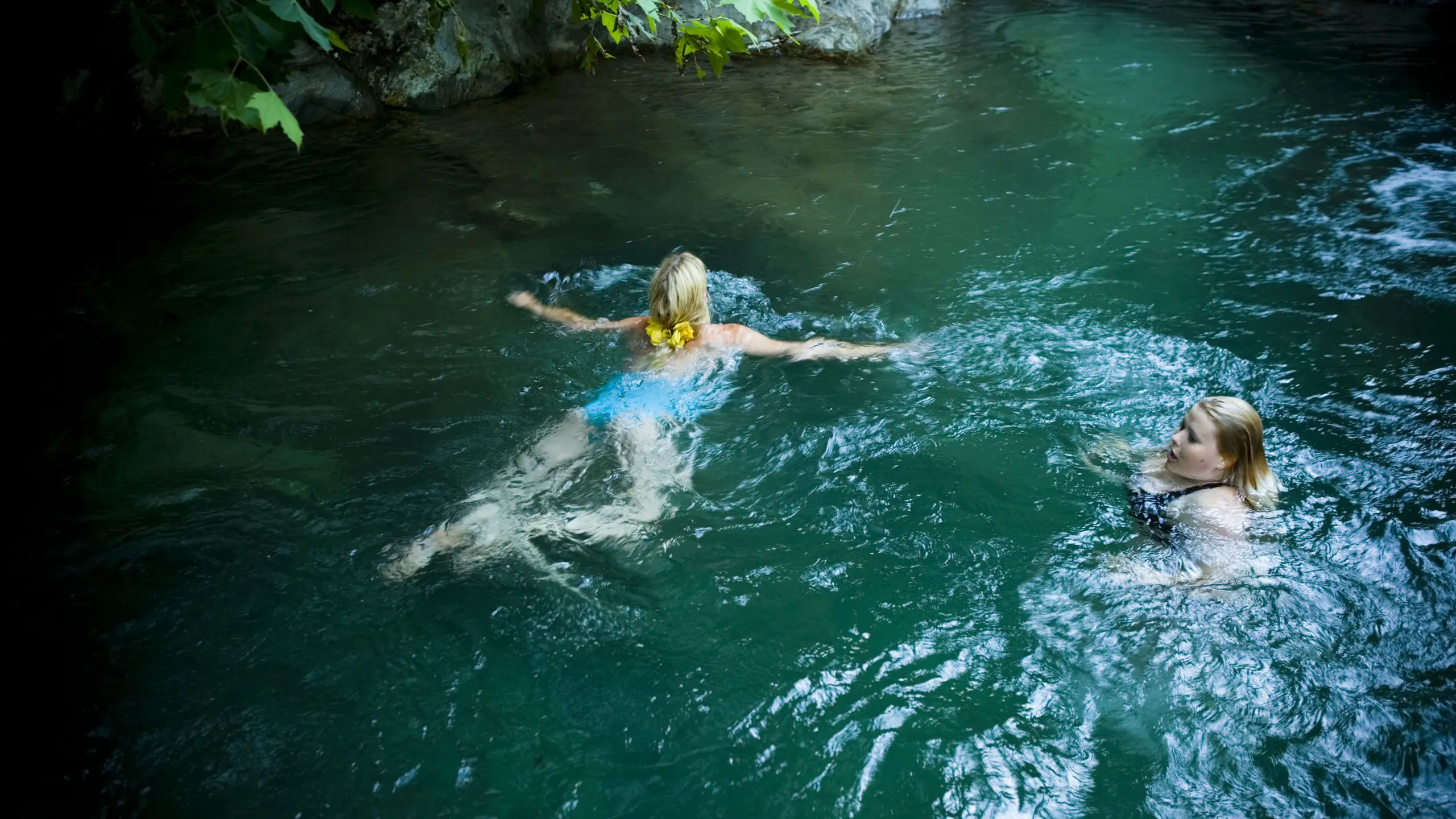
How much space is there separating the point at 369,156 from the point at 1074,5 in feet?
36.7

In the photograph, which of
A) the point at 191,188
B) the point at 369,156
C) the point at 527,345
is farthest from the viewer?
the point at 369,156

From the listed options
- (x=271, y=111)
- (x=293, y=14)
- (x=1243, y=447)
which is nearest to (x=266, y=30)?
(x=293, y=14)

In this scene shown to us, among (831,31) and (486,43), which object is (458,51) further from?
(831,31)

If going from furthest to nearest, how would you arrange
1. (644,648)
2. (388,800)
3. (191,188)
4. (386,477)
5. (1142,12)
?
(1142,12), (191,188), (386,477), (644,648), (388,800)

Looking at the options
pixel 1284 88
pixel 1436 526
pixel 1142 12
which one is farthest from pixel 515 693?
pixel 1142 12

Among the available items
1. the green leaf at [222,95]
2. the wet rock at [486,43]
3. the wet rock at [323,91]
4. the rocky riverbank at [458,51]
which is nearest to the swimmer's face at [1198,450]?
the green leaf at [222,95]

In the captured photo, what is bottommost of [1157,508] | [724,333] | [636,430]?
[1157,508]

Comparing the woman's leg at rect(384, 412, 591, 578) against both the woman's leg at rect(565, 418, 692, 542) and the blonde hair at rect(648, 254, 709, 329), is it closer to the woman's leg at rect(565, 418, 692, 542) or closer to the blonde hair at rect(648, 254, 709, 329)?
the woman's leg at rect(565, 418, 692, 542)

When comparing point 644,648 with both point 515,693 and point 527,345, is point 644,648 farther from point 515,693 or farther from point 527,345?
point 527,345

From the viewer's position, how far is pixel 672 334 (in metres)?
4.91

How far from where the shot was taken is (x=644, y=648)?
11.8 ft

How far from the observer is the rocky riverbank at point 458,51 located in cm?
967

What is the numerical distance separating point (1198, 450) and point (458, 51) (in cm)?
876

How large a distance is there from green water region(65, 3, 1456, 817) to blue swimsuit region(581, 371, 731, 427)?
0.16 m
